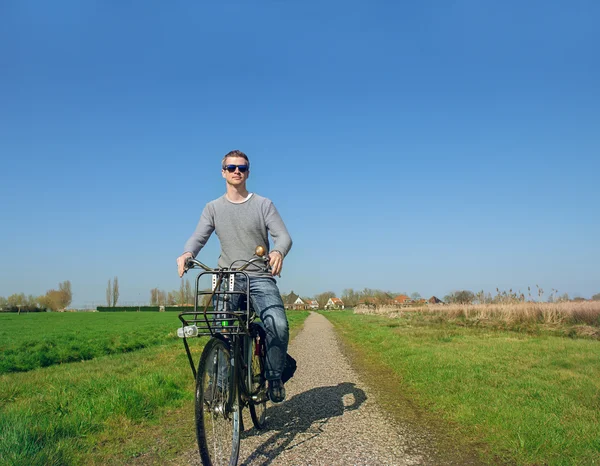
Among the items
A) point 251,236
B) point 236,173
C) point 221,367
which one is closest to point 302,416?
point 221,367

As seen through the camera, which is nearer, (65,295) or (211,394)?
(211,394)

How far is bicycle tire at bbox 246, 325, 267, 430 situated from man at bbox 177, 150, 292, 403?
0.33 feet

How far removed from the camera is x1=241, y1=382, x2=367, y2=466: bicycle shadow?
4109 mm

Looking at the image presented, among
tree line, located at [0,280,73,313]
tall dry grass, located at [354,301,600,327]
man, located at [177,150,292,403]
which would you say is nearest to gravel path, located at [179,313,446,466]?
man, located at [177,150,292,403]

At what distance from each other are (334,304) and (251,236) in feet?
464

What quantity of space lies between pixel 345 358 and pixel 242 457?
297 inches

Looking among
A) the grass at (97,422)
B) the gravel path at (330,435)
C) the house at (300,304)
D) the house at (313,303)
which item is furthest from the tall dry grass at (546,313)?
the house at (313,303)

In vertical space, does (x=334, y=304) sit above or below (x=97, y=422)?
below

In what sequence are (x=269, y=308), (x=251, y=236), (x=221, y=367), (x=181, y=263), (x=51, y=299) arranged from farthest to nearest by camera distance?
1. (x=51, y=299)
2. (x=251, y=236)
3. (x=269, y=308)
4. (x=181, y=263)
5. (x=221, y=367)

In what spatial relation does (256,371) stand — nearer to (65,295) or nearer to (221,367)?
(221,367)

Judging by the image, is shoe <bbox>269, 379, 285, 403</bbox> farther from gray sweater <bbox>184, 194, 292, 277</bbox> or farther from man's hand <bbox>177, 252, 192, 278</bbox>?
man's hand <bbox>177, 252, 192, 278</bbox>

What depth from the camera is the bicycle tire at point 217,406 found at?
320 cm

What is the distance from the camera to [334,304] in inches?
5640

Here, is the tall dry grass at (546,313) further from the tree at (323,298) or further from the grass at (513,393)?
the tree at (323,298)
